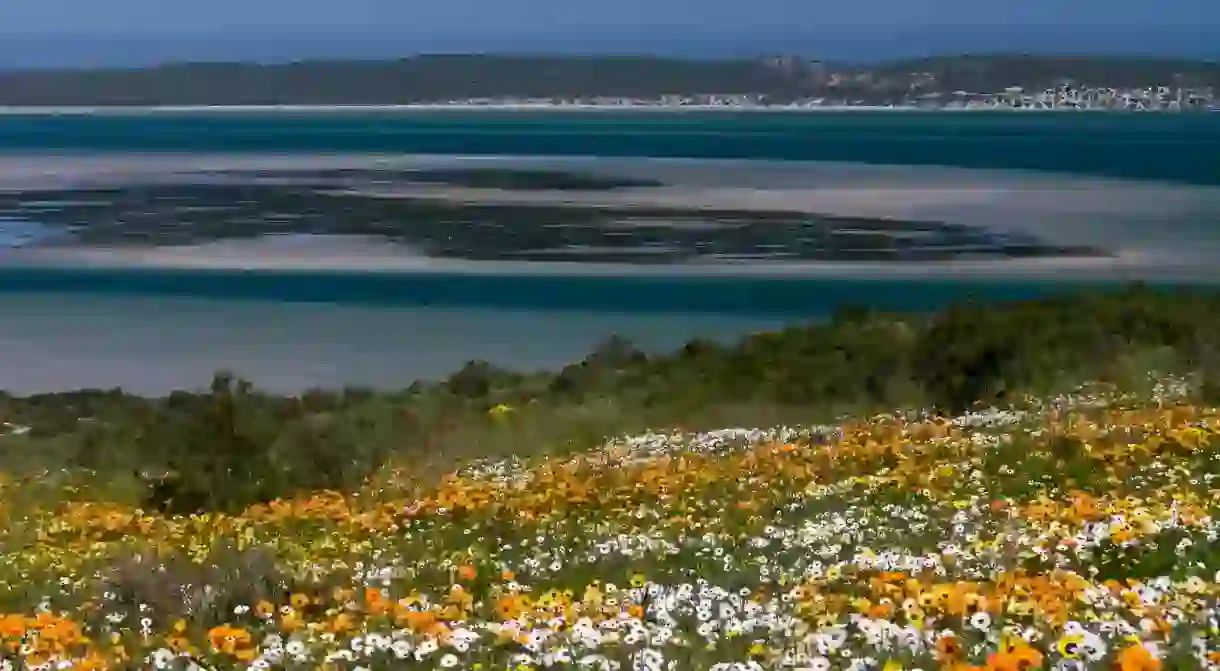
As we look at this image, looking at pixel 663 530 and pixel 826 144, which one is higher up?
pixel 663 530

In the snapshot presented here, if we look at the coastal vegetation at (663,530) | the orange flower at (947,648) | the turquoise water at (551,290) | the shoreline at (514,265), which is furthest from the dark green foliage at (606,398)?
the shoreline at (514,265)

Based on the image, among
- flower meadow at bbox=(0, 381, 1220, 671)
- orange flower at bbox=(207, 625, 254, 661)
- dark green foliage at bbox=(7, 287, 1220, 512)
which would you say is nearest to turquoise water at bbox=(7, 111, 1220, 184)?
dark green foliage at bbox=(7, 287, 1220, 512)

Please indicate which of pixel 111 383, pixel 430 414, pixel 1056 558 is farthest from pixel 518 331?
pixel 1056 558

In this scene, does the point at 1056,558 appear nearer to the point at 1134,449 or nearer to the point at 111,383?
the point at 1134,449

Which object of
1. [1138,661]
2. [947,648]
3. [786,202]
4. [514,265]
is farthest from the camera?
[786,202]

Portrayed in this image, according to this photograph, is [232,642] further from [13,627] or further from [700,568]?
[700,568]

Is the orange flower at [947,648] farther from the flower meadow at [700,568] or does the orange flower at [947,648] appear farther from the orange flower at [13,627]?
the orange flower at [13,627]

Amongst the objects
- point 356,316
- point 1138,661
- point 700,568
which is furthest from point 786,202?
point 1138,661
